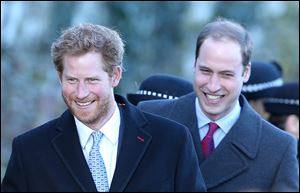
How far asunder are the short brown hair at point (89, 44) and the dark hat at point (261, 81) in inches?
95.6

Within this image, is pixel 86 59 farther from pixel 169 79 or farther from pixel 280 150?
pixel 169 79

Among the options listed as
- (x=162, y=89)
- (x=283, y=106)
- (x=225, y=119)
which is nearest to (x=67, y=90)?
(x=225, y=119)

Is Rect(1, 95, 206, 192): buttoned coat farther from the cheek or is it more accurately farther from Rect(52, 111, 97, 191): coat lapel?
the cheek

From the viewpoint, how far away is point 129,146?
4.38m

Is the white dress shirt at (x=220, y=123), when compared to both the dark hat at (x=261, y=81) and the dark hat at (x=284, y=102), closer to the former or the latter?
the dark hat at (x=261, y=81)

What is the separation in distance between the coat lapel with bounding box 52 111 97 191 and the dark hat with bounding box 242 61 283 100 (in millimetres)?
2503

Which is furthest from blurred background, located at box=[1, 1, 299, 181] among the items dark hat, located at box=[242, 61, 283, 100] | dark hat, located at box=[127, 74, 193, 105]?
dark hat, located at box=[127, 74, 193, 105]

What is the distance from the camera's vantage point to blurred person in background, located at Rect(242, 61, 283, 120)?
6754mm

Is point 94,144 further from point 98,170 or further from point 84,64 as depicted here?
point 84,64

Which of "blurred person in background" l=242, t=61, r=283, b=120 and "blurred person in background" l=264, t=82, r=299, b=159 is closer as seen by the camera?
"blurred person in background" l=242, t=61, r=283, b=120

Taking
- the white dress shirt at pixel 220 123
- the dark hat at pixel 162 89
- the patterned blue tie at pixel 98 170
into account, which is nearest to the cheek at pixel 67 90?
the patterned blue tie at pixel 98 170

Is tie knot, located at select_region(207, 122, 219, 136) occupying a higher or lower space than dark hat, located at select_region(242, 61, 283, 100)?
higher

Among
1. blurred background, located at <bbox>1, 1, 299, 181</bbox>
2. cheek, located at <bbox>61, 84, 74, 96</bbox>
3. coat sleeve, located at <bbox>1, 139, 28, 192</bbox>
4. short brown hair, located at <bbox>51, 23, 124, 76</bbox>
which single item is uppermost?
short brown hair, located at <bbox>51, 23, 124, 76</bbox>

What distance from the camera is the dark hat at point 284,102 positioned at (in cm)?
707
